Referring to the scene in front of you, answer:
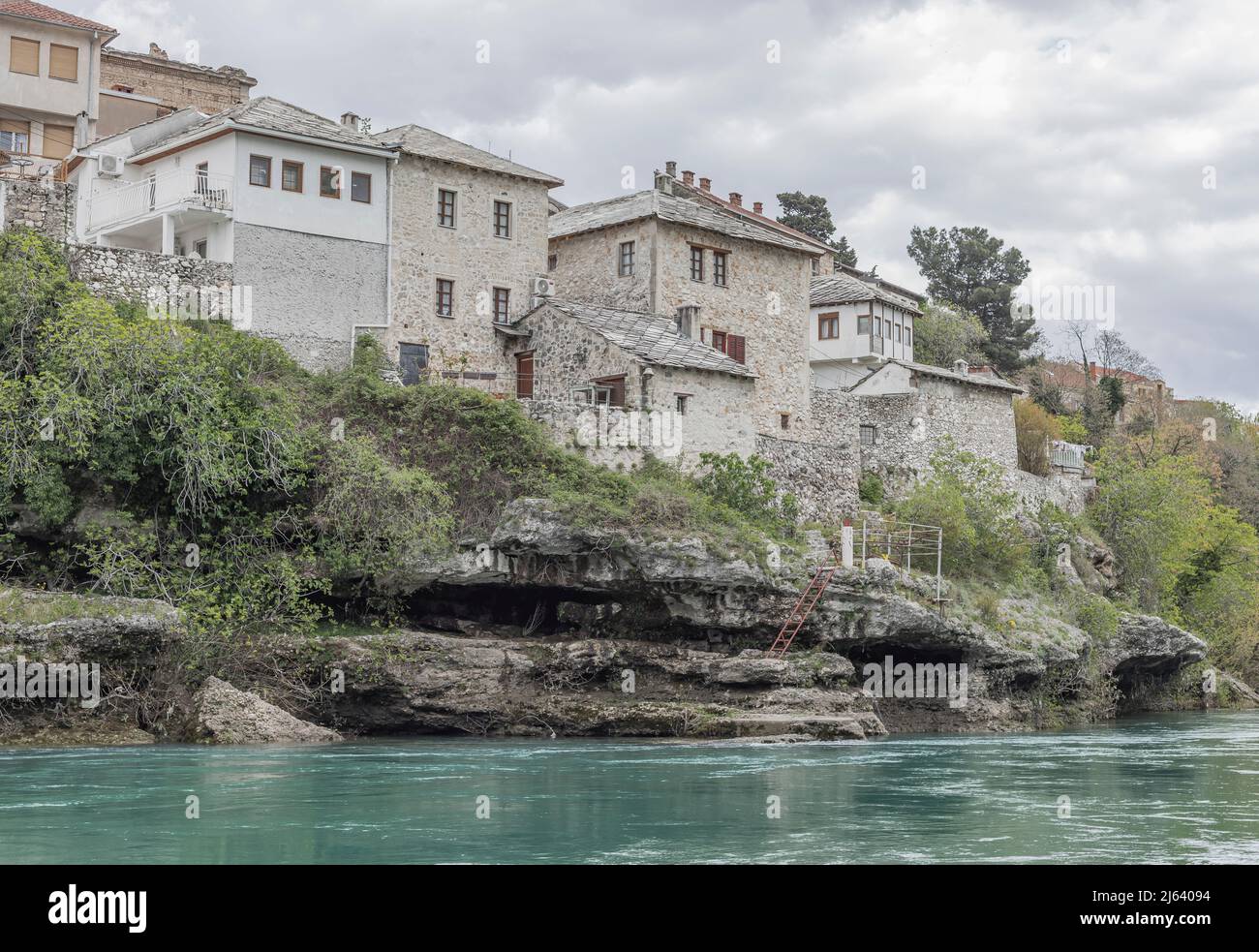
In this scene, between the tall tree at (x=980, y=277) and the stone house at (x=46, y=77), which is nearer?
the stone house at (x=46, y=77)

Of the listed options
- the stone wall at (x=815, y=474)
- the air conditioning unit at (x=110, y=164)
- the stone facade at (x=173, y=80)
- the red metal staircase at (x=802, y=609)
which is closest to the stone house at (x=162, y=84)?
the stone facade at (x=173, y=80)

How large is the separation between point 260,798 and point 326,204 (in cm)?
2372

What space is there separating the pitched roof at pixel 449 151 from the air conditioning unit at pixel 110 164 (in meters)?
7.47

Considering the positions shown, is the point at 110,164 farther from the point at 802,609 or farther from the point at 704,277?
the point at 802,609

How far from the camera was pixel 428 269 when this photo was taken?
137 feet

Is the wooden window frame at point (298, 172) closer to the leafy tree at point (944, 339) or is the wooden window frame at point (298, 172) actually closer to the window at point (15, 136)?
the window at point (15, 136)

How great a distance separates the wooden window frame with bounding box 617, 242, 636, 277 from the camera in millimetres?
46219

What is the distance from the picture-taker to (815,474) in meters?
43.6

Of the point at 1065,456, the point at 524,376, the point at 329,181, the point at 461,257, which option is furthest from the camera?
the point at 1065,456

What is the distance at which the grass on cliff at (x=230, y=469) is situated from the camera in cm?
3009

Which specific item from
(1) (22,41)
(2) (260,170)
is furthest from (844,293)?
(1) (22,41)

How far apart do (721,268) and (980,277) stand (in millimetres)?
45658
